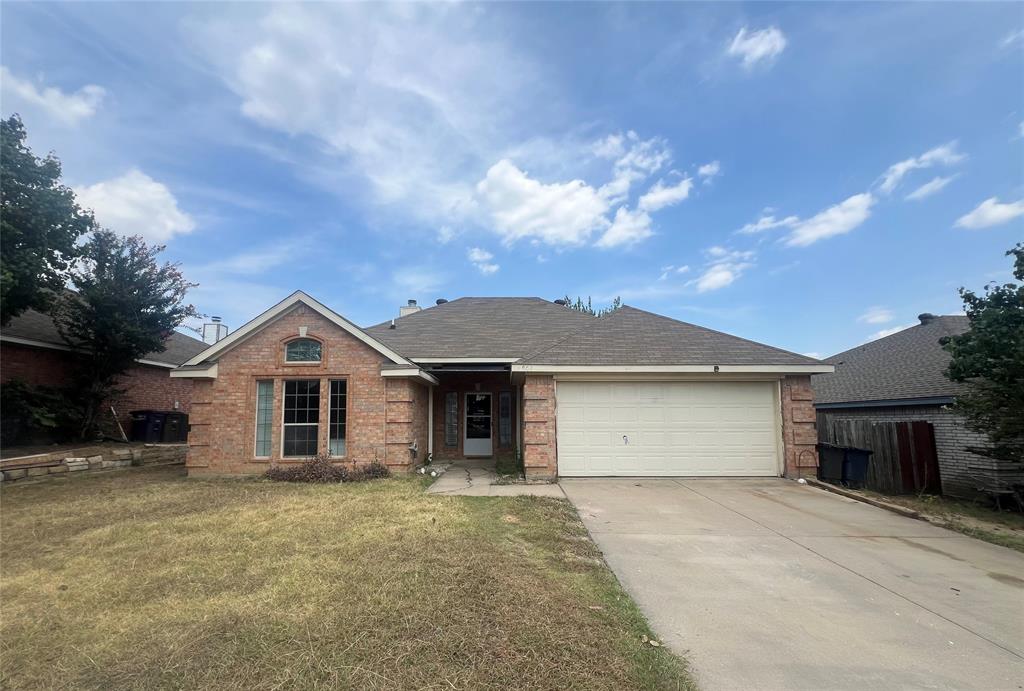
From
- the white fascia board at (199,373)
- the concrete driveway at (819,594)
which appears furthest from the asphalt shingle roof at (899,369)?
the white fascia board at (199,373)

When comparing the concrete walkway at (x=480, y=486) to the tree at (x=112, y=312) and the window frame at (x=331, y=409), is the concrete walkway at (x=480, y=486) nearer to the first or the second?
the window frame at (x=331, y=409)

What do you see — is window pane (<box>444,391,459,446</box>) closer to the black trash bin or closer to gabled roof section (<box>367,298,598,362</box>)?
gabled roof section (<box>367,298,598,362</box>)

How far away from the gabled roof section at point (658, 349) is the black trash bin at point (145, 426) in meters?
14.0

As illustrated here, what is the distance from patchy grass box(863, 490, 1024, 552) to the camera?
6.73 metres

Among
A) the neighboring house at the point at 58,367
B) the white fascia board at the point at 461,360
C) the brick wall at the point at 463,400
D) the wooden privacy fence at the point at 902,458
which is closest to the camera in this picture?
the wooden privacy fence at the point at 902,458

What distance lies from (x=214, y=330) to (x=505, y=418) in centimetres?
1846

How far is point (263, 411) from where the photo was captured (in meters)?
12.0

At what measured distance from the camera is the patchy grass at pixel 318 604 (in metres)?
3.12

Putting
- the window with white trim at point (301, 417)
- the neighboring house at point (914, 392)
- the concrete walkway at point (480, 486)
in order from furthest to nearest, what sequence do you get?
1. the window with white trim at point (301, 417)
2. the neighboring house at point (914, 392)
3. the concrete walkway at point (480, 486)

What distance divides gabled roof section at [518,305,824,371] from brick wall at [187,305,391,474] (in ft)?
13.0

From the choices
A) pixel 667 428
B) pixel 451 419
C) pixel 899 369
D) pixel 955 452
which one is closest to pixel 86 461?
pixel 451 419

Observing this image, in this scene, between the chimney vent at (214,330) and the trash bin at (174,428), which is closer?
the trash bin at (174,428)

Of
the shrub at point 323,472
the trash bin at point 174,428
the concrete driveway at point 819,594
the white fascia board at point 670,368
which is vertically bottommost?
the concrete driveway at point 819,594

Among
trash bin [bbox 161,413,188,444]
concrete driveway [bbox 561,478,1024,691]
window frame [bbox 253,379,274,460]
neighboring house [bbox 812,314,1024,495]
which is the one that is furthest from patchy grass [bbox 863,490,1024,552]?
trash bin [bbox 161,413,188,444]
